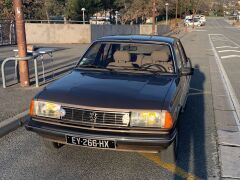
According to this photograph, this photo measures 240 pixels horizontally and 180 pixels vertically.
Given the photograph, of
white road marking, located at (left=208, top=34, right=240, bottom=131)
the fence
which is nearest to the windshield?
white road marking, located at (left=208, top=34, right=240, bottom=131)

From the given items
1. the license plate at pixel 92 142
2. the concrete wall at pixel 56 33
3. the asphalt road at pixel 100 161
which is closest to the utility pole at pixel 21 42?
the asphalt road at pixel 100 161

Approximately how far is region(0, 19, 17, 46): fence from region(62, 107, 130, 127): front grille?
17817 mm

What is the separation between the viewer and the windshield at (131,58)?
19.0 feet

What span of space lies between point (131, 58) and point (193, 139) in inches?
63.1

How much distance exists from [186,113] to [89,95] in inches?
131

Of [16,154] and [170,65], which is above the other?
[170,65]

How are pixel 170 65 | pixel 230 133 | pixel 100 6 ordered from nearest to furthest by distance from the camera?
pixel 170 65
pixel 230 133
pixel 100 6

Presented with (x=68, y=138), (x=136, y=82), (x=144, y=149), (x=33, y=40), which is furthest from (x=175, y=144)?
(x=33, y=40)

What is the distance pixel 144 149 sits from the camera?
14.4 ft

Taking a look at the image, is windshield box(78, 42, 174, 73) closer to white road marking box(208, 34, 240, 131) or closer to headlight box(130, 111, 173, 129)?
headlight box(130, 111, 173, 129)

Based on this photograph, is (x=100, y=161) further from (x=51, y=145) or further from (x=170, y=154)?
(x=170, y=154)

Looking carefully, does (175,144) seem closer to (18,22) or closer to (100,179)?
(100,179)

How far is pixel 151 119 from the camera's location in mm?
4395

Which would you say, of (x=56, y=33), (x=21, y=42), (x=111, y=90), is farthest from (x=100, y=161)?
(x=56, y=33)
